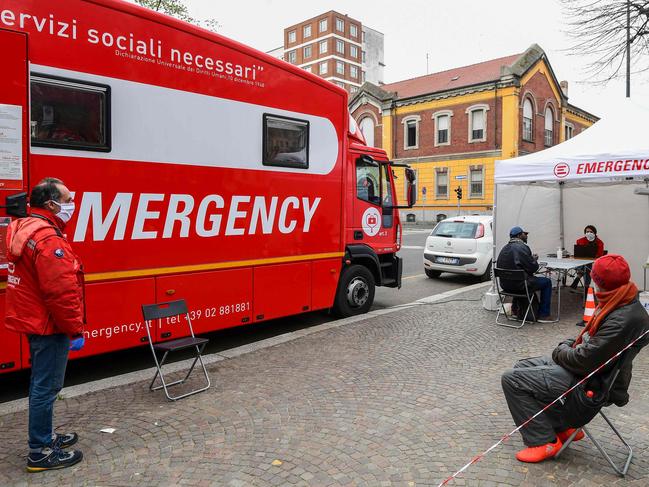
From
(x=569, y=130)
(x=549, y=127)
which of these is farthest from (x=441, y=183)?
(x=569, y=130)

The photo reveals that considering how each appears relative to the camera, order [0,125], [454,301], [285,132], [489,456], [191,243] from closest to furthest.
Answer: [489,456] < [0,125] < [191,243] < [285,132] < [454,301]

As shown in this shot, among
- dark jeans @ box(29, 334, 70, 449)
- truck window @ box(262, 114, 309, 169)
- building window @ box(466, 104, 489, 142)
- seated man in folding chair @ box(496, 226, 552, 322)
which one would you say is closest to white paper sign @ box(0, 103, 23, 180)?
dark jeans @ box(29, 334, 70, 449)

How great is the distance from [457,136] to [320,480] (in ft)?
120

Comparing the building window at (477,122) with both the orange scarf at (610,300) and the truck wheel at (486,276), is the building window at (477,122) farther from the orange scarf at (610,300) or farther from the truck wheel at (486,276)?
the orange scarf at (610,300)

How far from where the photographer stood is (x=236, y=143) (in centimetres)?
576

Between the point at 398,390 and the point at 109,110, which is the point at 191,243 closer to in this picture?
the point at 109,110

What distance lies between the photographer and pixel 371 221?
8.04m

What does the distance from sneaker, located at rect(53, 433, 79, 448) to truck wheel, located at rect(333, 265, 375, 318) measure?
445 centimetres

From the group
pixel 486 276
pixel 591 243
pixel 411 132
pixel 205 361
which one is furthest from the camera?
pixel 411 132

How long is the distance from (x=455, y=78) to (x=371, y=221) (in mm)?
34434

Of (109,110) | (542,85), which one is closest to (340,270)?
(109,110)

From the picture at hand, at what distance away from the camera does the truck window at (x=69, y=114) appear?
433cm

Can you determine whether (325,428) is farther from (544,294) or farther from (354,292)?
(544,294)

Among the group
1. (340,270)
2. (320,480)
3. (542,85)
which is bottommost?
(320,480)
